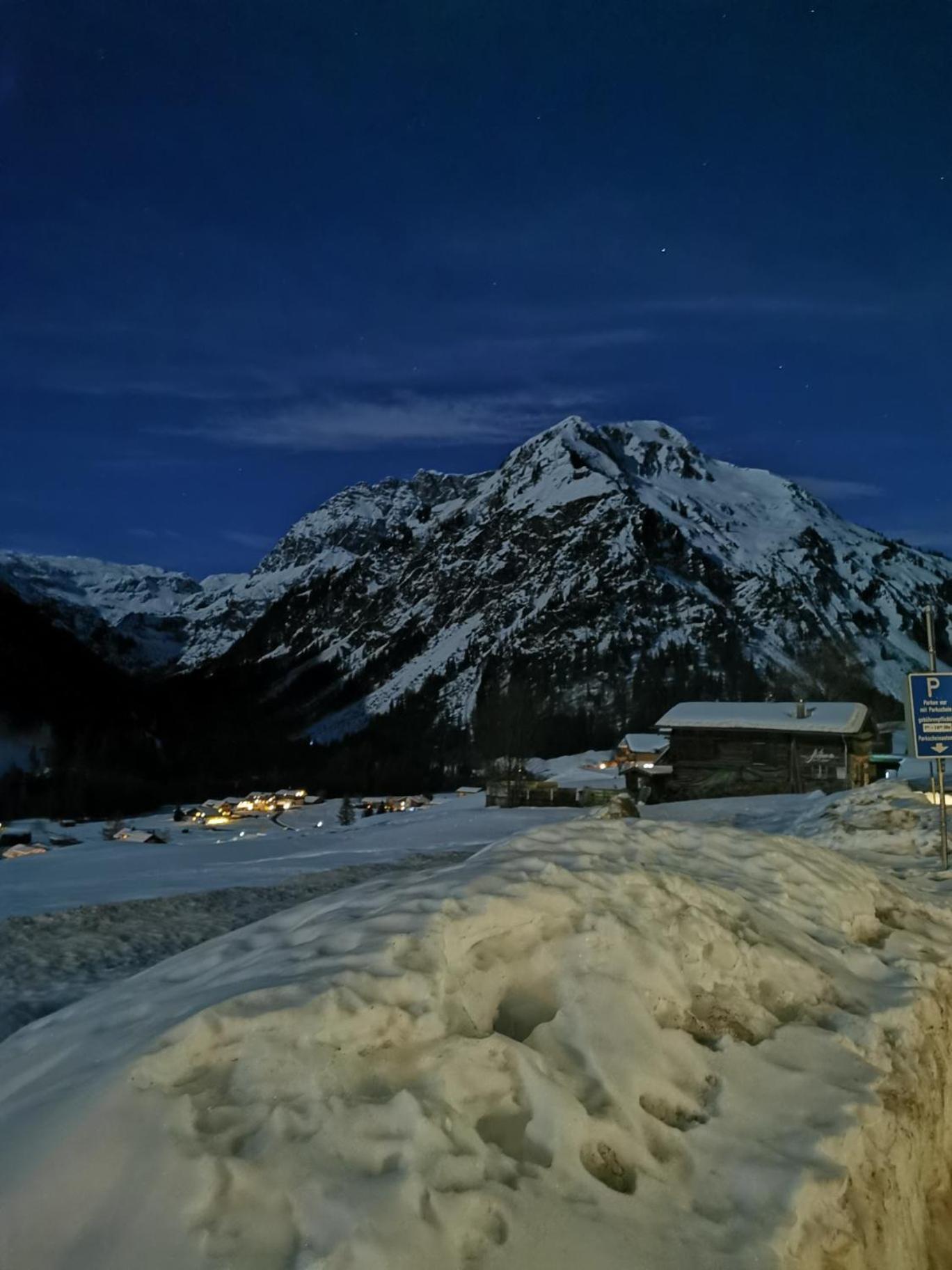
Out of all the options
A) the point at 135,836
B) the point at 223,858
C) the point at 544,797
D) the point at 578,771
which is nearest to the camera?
the point at 223,858

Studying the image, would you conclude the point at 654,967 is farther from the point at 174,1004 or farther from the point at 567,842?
the point at 174,1004

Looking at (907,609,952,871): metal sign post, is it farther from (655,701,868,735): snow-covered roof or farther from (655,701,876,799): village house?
(655,701,868,735): snow-covered roof

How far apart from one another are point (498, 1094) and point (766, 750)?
1444 inches

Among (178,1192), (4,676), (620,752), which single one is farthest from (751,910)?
(4,676)

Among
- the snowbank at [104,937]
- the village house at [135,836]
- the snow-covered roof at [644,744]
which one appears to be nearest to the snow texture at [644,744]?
the snow-covered roof at [644,744]

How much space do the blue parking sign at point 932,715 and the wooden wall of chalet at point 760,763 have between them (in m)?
26.5

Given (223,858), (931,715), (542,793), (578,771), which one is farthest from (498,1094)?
(578,771)

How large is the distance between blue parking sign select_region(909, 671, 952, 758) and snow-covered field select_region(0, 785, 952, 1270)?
632 centimetres

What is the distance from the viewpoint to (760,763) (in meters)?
37.9

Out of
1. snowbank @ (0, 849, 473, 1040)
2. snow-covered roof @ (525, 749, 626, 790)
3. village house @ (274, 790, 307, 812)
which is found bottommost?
village house @ (274, 790, 307, 812)

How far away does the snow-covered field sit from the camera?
2.88 m

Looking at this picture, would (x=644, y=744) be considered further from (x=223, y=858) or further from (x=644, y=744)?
(x=223, y=858)

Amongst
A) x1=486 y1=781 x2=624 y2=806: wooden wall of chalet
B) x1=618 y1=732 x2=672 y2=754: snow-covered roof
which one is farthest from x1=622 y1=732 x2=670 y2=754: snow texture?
x1=486 y1=781 x2=624 y2=806: wooden wall of chalet

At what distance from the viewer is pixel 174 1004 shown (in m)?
4.36
